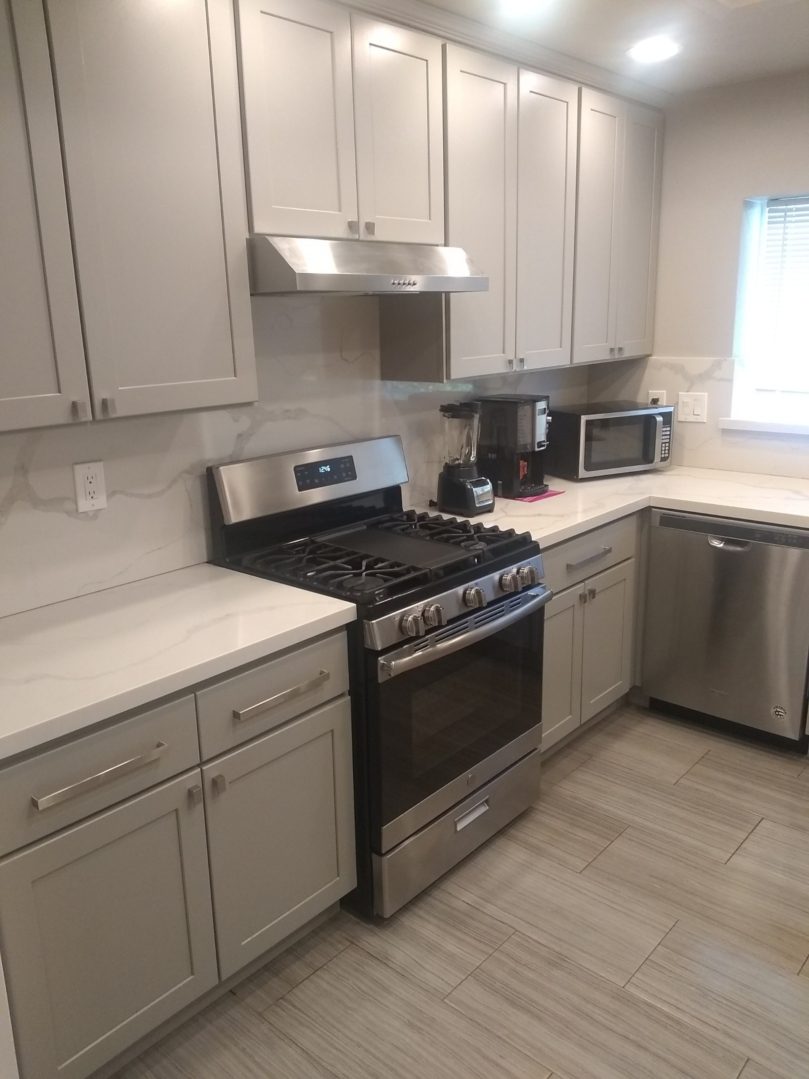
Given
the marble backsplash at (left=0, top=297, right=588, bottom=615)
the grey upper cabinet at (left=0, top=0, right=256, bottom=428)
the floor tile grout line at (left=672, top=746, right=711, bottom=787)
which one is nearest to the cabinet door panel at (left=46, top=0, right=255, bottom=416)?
the grey upper cabinet at (left=0, top=0, right=256, bottom=428)

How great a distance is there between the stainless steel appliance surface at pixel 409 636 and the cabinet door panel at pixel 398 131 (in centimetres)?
70

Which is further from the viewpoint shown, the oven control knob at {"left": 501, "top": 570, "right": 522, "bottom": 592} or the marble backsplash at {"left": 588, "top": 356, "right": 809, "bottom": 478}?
the marble backsplash at {"left": 588, "top": 356, "right": 809, "bottom": 478}

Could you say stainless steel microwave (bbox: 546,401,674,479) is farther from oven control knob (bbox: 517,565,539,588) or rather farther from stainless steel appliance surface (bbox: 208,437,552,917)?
oven control knob (bbox: 517,565,539,588)

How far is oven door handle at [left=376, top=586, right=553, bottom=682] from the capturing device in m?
2.02

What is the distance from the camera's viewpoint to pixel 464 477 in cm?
290

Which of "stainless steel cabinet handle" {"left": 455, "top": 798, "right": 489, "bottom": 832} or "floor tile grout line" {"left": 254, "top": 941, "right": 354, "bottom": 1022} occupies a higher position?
"stainless steel cabinet handle" {"left": 455, "top": 798, "right": 489, "bottom": 832}

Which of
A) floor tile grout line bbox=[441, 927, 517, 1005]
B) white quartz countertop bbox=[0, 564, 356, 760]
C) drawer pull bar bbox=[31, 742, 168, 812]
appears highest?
white quartz countertop bbox=[0, 564, 356, 760]

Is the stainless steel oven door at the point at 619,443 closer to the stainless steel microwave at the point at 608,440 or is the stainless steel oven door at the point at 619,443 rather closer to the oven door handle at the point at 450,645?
the stainless steel microwave at the point at 608,440

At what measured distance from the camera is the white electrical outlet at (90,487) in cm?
206

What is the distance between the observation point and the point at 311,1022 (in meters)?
1.93

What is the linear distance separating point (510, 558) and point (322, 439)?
0.73 meters

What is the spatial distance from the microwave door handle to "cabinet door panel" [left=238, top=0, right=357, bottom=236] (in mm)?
1734

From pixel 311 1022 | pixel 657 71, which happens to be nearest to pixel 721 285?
pixel 657 71

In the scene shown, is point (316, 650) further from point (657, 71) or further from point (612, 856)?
point (657, 71)
